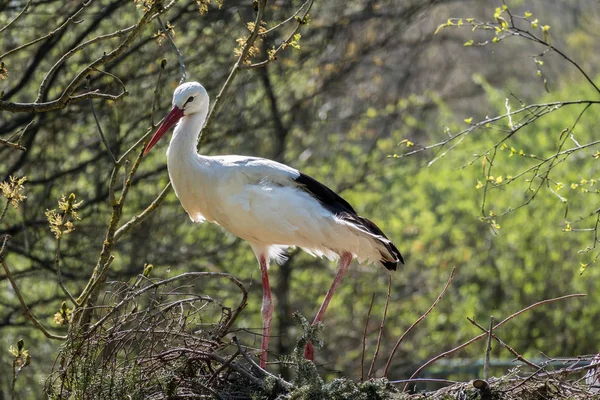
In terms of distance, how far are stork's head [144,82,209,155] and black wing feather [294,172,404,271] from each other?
3.11 feet

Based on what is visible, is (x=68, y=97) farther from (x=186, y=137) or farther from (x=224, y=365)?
(x=186, y=137)

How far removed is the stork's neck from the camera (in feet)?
26.6

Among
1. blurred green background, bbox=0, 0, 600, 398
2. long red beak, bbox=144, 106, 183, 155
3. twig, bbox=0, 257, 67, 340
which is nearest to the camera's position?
twig, bbox=0, 257, 67, 340

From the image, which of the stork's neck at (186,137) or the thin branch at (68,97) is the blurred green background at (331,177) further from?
the thin branch at (68,97)

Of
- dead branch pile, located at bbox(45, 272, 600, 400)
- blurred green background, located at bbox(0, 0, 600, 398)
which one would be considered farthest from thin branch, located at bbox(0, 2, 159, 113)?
blurred green background, located at bbox(0, 0, 600, 398)

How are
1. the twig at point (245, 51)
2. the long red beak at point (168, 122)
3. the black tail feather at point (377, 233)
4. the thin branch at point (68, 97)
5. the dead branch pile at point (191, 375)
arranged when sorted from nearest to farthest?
the thin branch at point (68, 97) → the dead branch pile at point (191, 375) → the twig at point (245, 51) → the long red beak at point (168, 122) → the black tail feather at point (377, 233)

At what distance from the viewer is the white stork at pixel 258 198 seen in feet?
26.2

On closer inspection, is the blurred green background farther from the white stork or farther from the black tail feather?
the black tail feather

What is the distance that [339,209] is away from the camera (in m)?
8.24

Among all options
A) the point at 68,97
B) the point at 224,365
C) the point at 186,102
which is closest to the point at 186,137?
the point at 186,102

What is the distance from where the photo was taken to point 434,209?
742 inches

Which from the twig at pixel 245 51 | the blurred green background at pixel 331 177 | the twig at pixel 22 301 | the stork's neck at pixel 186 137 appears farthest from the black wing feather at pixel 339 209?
the blurred green background at pixel 331 177

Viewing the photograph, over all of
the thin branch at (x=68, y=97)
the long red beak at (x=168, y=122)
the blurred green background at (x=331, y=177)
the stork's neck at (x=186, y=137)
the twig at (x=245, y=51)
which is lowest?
the blurred green background at (x=331, y=177)

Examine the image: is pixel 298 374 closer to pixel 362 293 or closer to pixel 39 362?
pixel 39 362
